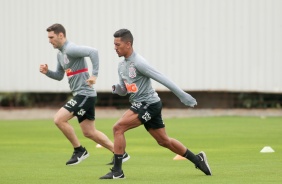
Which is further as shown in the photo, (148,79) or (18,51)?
(18,51)

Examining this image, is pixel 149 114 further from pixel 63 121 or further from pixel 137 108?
pixel 63 121

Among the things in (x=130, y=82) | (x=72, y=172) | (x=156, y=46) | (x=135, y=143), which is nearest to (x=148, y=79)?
(x=130, y=82)

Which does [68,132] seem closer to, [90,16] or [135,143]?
[135,143]

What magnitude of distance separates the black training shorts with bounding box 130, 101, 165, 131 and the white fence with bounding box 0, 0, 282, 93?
52.5 feet

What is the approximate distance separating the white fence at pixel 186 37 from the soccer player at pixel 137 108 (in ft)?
52.2

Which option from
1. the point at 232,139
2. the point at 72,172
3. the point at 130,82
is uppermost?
the point at 130,82

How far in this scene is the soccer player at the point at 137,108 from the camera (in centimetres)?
1256

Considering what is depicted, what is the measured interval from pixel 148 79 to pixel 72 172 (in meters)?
1.85

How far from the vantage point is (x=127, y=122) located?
41.2 ft

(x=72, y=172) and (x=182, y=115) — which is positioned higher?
(x=72, y=172)

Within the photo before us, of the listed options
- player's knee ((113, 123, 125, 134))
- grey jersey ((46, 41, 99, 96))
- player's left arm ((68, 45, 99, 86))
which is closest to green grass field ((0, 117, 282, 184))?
player's knee ((113, 123, 125, 134))

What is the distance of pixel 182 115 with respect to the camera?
2928 centimetres

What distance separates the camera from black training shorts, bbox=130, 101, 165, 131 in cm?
1265

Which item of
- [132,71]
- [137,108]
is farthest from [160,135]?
[132,71]
